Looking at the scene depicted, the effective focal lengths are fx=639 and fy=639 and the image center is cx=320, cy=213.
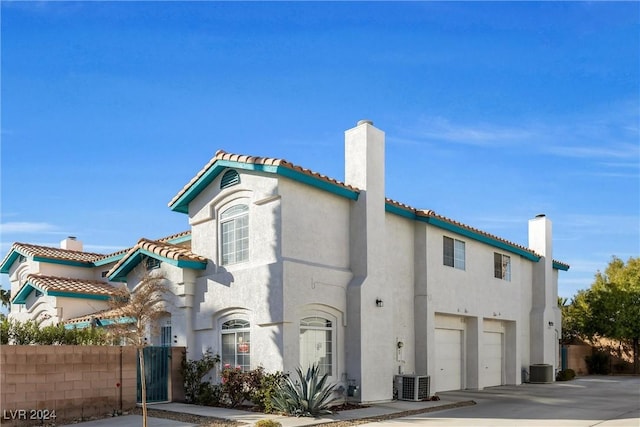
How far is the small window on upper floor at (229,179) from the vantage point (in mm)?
19406

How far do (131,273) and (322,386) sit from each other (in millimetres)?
10208

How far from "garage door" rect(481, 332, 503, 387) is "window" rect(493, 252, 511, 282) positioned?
98.7 inches

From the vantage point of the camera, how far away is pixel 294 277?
57.5 ft

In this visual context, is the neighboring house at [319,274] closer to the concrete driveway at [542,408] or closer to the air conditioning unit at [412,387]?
the air conditioning unit at [412,387]

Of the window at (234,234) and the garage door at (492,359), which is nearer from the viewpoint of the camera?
the window at (234,234)

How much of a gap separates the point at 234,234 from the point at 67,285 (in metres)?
12.6

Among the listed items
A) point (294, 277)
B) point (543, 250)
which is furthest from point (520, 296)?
point (294, 277)

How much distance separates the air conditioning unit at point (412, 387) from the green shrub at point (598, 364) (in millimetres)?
20082

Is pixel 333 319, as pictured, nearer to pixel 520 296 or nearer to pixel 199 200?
pixel 199 200

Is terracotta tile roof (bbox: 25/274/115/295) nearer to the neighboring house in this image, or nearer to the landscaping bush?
the neighboring house

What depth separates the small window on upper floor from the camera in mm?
19406

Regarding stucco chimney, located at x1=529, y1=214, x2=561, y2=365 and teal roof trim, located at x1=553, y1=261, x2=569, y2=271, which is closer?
stucco chimney, located at x1=529, y1=214, x2=561, y2=365

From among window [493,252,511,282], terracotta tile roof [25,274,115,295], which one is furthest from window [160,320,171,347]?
window [493,252,511,282]

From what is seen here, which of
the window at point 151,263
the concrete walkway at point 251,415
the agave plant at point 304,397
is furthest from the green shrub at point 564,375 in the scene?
the window at point 151,263
